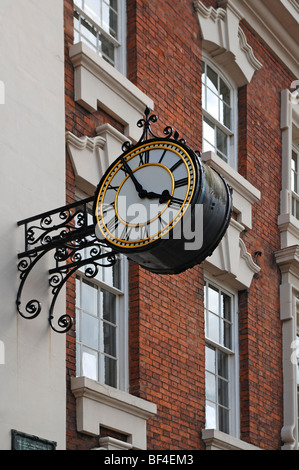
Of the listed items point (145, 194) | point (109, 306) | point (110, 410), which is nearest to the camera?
point (145, 194)

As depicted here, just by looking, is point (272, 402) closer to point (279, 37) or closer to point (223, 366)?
point (223, 366)

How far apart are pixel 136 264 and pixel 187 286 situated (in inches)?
38.6

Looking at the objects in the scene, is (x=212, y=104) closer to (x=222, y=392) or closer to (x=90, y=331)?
(x=222, y=392)

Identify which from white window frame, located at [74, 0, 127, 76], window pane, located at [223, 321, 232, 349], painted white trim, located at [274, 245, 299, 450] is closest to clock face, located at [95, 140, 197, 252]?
white window frame, located at [74, 0, 127, 76]

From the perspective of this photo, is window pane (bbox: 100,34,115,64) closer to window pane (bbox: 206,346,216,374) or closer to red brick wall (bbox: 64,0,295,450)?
red brick wall (bbox: 64,0,295,450)

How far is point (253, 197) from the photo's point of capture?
46.4 ft

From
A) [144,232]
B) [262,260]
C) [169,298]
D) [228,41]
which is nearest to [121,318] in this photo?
[169,298]

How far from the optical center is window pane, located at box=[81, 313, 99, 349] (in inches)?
424

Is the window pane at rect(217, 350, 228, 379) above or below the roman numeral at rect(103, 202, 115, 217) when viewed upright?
below

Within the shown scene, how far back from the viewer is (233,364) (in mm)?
13359

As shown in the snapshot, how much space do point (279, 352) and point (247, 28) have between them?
15.1ft

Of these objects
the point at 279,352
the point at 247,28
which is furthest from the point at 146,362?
the point at 247,28

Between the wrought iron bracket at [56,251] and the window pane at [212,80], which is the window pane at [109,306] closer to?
the wrought iron bracket at [56,251]

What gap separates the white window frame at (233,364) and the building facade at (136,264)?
18 millimetres
